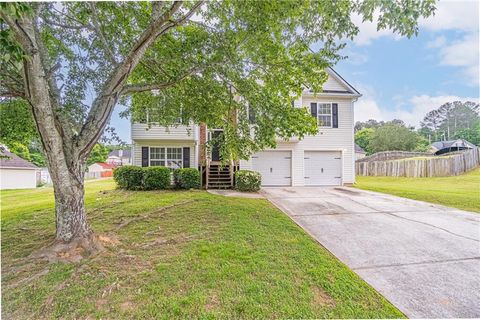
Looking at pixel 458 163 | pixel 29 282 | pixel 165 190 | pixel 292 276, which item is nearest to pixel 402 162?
pixel 458 163

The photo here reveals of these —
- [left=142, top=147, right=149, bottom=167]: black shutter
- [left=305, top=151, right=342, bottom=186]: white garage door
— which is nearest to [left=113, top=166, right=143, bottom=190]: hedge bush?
[left=142, top=147, right=149, bottom=167]: black shutter

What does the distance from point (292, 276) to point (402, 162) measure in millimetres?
20274

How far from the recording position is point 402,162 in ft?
62.7

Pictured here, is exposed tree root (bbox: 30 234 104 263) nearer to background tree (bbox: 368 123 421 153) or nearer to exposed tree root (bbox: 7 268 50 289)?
exposed tree root (bbox: 7 268 50 289)

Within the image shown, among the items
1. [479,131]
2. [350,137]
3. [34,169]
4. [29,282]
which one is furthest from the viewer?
[479,131]

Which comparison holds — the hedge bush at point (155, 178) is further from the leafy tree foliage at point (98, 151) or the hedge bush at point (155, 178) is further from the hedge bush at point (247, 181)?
the hedge bush at point (247, 181)

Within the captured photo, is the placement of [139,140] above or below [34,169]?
above

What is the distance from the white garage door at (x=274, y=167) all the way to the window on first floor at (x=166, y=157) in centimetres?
422

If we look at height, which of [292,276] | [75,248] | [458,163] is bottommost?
[292,276]

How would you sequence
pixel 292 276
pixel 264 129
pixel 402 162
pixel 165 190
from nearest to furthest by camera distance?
pixel 292 276
pixel 264 129
pixel 165 190
pixel 402 162

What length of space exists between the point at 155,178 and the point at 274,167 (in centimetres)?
639

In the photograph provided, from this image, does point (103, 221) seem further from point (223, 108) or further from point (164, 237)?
point (223, 108)

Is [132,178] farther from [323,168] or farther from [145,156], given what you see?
Result: [323,168]

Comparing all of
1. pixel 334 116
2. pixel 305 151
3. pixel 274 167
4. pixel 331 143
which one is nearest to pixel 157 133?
pixel 274 167
